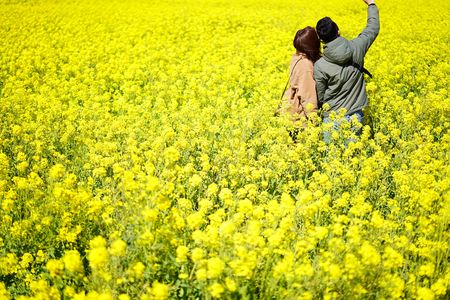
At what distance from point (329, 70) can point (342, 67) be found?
0.48 ft

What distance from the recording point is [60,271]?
234cm

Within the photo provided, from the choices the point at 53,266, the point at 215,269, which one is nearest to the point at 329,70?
the point at 215,269

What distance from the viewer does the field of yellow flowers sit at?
2.42 metres

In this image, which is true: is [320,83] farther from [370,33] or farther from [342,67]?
[370,33]

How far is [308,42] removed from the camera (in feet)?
14.6

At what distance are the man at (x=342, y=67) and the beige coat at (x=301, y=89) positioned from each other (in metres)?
0.10

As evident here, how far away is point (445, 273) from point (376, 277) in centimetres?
58

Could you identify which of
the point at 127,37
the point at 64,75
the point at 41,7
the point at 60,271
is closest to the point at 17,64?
the point at 64,75

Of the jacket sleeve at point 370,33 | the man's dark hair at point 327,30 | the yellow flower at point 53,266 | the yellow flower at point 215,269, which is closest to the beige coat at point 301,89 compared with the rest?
the man's dark hair at point 327,30

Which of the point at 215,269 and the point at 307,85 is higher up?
the point at 307,85

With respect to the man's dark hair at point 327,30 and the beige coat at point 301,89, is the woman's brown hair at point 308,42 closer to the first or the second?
the beige coat at point 301,89

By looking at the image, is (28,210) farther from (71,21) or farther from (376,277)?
(71,21)

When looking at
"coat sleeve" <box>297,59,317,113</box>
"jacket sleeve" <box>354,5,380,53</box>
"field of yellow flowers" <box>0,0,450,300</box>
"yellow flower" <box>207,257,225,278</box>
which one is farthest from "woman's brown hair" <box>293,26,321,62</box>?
"yellow flower" <box>207,257,225,278</box>

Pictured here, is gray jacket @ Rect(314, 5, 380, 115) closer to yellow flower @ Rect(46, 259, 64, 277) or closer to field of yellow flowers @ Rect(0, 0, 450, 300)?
field of yellow flowers @ Rect(0, 0, 450, 300)
